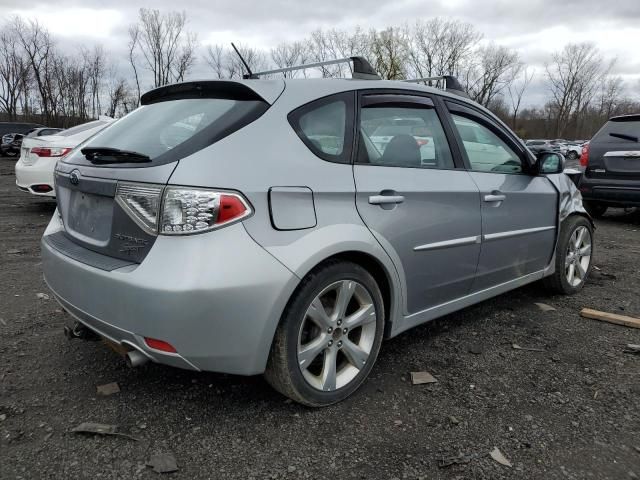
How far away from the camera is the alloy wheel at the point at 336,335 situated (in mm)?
2242

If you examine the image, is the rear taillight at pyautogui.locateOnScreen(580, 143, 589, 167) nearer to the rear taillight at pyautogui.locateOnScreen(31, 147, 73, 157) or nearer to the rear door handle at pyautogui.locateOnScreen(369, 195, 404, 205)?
the rear door handle at pyautogui.locateOnScreen(369, 195, 404, 205)

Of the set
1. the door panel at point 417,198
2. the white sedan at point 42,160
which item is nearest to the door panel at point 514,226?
the door panel at point 417,198

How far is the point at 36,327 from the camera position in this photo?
3.31 metres

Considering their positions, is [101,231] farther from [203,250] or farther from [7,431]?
[7,431]

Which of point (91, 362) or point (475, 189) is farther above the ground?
point (475, 189)

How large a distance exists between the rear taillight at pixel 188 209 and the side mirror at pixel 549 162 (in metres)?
2.52

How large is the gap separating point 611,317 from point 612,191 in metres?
4.55

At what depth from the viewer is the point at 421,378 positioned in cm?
273

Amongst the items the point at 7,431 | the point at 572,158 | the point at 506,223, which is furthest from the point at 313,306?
the point at 572,158

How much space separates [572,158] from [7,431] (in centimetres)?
4565

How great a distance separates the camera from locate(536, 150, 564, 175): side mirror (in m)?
3.56

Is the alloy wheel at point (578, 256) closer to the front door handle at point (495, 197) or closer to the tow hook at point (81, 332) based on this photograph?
the front door handle at point (495, 197)

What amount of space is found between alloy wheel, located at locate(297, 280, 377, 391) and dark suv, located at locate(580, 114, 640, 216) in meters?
6.39

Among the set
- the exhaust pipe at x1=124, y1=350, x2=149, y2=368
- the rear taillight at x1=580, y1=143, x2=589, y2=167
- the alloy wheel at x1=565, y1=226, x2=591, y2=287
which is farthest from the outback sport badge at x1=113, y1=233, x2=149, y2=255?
the rear taillight at x1=580, y1=143, x2=589, y2=167
